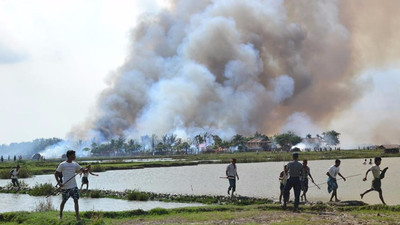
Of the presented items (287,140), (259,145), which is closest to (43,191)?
(287,140)

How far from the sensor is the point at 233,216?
14312 mm

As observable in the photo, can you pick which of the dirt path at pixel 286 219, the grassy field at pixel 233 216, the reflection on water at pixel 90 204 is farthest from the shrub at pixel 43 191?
the dirt path at pixel 286 219

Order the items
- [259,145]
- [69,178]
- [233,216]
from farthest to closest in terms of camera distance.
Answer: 1. [259,145]
2. [233,216]
3. [69,178]

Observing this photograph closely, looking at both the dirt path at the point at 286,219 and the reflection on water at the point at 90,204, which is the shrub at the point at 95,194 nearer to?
the reflection on water at the point at 90,204

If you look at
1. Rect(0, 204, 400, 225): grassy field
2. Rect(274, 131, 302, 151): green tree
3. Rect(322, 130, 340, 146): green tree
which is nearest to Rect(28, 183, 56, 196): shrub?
Rect(0, 204, 400, 225): grassy field

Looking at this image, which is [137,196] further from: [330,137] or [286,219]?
[330,137]

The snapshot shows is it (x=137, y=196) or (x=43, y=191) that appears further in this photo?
(x=43, y=191)

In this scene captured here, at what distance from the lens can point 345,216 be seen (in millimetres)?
13984

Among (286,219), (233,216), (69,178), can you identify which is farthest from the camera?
(233,216)

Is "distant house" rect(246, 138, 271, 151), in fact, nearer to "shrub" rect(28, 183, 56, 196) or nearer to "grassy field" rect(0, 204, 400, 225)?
"shrub" rect(28, 183, 56, 196)

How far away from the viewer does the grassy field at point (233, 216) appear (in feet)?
43.2

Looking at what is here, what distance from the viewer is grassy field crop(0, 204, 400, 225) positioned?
43.2 ft

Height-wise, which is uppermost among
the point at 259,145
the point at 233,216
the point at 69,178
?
the point at 259,145

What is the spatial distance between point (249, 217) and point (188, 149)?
142 m
